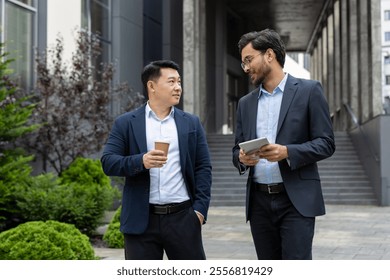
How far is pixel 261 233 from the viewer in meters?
4.09

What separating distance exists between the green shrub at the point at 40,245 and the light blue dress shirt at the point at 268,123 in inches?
158

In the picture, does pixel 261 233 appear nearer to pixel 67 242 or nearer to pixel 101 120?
pixel 67 242

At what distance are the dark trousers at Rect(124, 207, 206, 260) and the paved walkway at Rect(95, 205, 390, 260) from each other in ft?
17.9

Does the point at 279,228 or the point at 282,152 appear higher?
the point at 282,152

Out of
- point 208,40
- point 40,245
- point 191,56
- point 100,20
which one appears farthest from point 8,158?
point 208,40

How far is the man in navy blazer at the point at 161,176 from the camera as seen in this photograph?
4051 millimetres

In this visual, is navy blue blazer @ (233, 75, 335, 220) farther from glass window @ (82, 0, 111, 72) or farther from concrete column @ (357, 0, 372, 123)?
concrete column @ (357, 0, 372, 123)

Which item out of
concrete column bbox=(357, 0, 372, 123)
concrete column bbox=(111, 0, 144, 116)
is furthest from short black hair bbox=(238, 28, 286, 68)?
concrete column bbox=(357, 0, 372, 123)

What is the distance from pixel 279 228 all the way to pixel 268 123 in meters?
0.63

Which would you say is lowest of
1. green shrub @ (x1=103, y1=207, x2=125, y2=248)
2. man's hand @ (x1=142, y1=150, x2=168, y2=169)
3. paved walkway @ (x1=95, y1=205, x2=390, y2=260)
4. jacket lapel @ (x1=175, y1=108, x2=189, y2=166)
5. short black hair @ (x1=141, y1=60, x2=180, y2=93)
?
paved walkway @ (x1=95, y1=205, x2=390, y2=260)

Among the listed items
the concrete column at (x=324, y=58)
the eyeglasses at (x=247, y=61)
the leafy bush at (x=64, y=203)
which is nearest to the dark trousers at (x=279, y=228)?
the eyeglasses at (x=247, y=61)

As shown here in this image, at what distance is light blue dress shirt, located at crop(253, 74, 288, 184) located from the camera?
400cm

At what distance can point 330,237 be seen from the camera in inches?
469

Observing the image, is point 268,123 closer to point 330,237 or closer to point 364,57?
point 330,237
